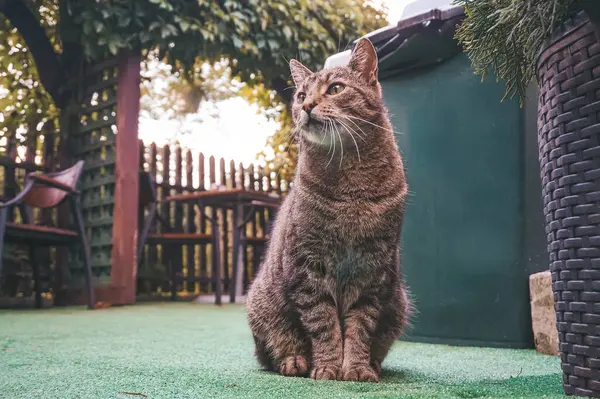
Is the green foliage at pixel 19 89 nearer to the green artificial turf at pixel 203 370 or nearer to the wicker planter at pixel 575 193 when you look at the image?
the green artificial turf at pixel 203 370

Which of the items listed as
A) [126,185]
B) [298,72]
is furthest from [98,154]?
[298,72]

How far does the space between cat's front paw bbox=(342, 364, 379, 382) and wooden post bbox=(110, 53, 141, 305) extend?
4.28 metres

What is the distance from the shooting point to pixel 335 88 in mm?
1894

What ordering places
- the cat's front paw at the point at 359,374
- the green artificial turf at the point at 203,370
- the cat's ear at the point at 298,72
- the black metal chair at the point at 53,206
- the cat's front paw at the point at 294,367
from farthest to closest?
the black metal chair at the point at 53,206 → the cat's ear at the point at 298,72 → the cat's front paw at the point at 294,367 → the cat's front paw at the point at 359,374 → the green artificial turf at the point at 203,370

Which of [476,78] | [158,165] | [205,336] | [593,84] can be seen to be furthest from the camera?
[158,165]

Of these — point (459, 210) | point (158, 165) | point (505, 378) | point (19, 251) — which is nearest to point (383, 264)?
point (505, 378)

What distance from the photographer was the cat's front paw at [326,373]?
165 centimetres

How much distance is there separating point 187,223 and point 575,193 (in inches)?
275

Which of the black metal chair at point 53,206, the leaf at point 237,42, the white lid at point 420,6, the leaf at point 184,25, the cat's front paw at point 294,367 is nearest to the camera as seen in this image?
the cat's front paw at point 294,367

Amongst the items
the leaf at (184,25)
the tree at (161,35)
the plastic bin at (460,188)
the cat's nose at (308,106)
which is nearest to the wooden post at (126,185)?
the tree at (161,35)

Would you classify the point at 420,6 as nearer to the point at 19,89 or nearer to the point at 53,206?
the point at 53,206

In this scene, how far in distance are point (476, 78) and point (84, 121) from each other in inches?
188

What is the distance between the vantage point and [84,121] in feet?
20.9

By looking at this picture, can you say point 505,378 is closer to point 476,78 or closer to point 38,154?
point 476,78
